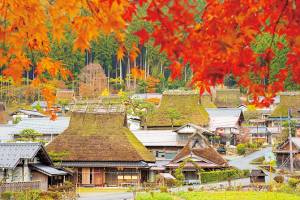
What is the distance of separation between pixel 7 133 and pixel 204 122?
1482 cm

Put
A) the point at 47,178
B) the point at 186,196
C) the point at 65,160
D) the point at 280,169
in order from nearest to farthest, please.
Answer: the point at 186,196 < the point at 47,178 < the point at 65,160 < the point at 280,169

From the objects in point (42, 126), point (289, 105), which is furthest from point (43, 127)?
point (289, 105)

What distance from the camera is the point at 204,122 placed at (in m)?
47.0

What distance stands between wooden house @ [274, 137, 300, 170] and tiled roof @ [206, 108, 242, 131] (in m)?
10.0

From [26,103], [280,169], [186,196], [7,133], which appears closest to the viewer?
[186,196]

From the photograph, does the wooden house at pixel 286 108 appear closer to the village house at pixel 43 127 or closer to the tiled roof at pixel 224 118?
the tiled roof at pixel 224 118

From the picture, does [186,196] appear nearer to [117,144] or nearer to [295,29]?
[117,144]

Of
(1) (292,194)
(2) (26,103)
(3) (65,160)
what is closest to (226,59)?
(1) (292,194)

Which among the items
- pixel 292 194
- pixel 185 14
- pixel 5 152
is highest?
pixel 185 14

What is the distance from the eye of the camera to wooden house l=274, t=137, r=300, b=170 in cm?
3838

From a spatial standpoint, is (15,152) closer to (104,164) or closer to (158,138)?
(104,164)

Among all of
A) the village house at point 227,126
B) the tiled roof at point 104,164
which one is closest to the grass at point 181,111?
the village house at point 227,126

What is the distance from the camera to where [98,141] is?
34.2 m

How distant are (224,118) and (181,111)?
19.6 feet
